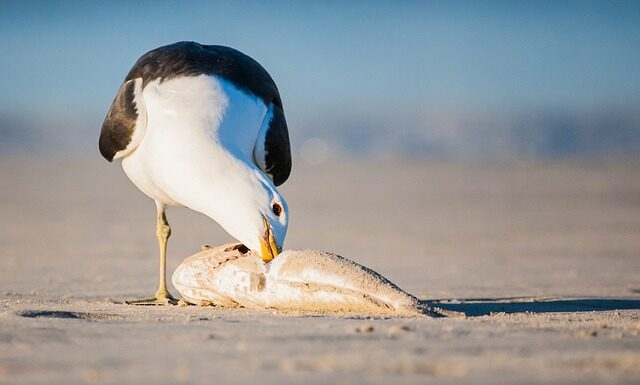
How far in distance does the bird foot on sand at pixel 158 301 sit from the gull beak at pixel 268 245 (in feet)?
4.49

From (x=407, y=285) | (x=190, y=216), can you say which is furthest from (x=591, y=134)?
(x=407, y=285)

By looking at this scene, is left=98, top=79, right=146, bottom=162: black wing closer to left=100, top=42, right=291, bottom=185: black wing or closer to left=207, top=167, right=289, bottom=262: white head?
left=100, top=42, right=291, bottom=185: black wing

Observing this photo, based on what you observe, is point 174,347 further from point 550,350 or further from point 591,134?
point 591,134

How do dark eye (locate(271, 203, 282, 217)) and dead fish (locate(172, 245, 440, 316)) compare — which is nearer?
dead fish (locate(172, 245, 440, 316))

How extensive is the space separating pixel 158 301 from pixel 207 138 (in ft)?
4.99

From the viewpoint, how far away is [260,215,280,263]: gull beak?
6.62 metres

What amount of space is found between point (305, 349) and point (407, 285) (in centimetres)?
463

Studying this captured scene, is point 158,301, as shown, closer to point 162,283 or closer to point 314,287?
point 162,283

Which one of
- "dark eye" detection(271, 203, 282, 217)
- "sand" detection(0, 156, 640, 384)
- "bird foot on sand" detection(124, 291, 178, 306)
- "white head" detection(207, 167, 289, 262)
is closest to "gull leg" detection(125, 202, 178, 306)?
"bird foot on sand" detection(124, 291, 178, 306)

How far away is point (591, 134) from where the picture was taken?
110188 mm

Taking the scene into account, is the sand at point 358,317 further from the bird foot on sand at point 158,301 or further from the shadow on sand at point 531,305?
the bird foot on sand at point 158,301

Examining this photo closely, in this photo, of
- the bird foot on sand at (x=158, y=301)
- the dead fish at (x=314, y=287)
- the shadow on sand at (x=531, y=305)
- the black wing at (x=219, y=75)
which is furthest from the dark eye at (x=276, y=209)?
the bird foot on sand at (x=158, y=301)

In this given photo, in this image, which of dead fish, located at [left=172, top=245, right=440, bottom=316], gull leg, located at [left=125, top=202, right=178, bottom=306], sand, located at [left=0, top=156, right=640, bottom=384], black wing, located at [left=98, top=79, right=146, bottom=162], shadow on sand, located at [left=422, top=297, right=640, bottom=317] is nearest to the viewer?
sand, located at [left=0, top=156, right=640, bottom=384]

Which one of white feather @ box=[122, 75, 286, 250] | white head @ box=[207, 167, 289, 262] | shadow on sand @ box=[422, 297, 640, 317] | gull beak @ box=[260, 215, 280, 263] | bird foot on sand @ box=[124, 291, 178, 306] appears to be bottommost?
bird foot on sand @ box=[124, 291, 178, 306]
